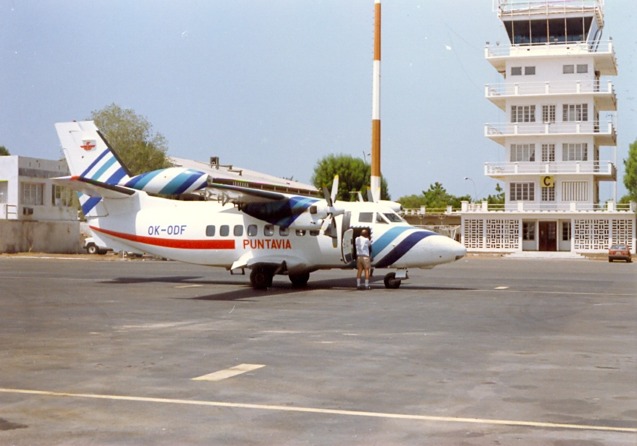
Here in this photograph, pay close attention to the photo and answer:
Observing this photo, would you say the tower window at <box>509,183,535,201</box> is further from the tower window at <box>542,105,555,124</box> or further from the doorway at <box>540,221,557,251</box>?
the tower window at <box>542,105,555,124</box>

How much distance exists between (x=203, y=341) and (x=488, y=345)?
481cm

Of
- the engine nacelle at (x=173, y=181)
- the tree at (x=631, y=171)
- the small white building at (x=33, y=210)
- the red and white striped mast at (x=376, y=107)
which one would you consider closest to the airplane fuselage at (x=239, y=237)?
the engine nacelle at (x=173, y=181)

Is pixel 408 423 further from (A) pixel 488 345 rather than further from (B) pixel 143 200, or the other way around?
(B) pixel 143 200

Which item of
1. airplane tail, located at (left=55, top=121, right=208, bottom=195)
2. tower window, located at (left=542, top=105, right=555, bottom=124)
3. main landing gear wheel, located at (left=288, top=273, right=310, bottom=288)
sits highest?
tower window, located at (left=542, top=105, right=555, bottom=124)

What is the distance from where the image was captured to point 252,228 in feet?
88.9

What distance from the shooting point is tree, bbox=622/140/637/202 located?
111062 mm

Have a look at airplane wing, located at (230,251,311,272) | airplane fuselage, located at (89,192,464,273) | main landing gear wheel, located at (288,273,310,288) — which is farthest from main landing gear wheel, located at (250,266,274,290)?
main landing gear wheel, located at (288,273,310,288)

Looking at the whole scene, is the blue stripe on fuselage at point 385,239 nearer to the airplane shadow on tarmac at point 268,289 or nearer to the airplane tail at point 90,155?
the airplane shadow on tarmac at point 268,289

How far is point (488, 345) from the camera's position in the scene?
13.6 m

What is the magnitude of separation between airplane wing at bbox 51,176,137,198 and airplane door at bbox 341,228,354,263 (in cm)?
776

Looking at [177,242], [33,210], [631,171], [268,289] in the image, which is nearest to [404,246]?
[268,289]

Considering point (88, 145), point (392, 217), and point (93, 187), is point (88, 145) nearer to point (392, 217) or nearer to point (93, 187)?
point (93, 187)

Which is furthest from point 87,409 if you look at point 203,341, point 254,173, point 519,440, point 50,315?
point 254,173

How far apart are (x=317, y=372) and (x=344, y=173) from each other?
95.4 m
